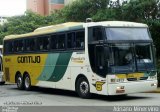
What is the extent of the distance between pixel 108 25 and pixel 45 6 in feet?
291

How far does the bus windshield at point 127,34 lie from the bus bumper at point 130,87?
1811 millimetres

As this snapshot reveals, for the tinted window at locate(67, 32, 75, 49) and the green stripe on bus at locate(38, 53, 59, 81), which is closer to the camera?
the tinted window at locate(67, 32, 75, 49)

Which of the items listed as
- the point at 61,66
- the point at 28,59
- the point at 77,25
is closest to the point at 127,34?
the point at 77,25

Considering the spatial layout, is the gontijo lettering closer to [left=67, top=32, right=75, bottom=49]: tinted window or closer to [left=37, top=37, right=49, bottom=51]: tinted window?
[left=37, top=37, right=49, bottom=51]: tinted window

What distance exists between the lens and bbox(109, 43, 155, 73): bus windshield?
1658 cm

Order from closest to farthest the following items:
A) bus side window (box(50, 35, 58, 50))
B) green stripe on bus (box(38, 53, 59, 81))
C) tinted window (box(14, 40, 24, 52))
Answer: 1. bus side window (box(50, 35, 58, 50))
2. green stripe on bus (box(38, 53, 59, 81))
3. tinted window (box(14, 40, 24, 52))

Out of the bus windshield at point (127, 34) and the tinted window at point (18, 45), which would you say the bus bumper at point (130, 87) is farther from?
the tinted window at point (18, 45)

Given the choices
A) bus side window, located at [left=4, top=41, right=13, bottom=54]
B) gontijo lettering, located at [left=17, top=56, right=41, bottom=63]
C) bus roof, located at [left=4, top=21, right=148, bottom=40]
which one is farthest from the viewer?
bus side window, located at [left=4, top=41, right=13, bottom=54]

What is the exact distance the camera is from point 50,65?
69.0 ft

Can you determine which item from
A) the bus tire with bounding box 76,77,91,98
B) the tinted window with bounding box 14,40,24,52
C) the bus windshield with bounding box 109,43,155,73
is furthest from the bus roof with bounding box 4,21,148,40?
the bus tire with bounding box 76,77,91,98

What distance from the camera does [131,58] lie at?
16.9 m

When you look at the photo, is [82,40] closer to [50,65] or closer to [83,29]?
[83,29]

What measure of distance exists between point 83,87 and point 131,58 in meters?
2.53

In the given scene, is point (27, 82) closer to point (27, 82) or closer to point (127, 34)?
point (27, 82)
